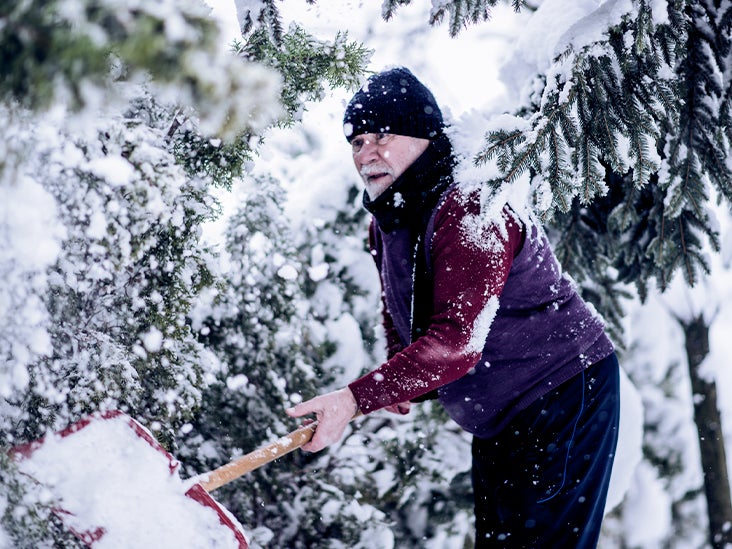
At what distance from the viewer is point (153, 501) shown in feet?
6.62

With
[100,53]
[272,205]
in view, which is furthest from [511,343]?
[272,205]

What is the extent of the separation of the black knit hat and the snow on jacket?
12 centimetres

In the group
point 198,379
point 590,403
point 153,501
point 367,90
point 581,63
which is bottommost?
point 590,403

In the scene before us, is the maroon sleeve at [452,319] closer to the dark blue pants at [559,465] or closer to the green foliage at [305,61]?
the dark blue pants at [559,465]

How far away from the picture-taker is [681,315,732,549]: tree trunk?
5363 millimetres

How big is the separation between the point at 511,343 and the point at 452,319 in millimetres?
361

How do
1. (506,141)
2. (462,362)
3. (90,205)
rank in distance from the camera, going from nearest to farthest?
(90,205) → (462,362) → (506,141)

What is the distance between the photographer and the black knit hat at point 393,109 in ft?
7.64

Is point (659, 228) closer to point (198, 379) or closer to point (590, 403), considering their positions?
point (590, 403)

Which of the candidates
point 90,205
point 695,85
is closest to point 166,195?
point 90,205

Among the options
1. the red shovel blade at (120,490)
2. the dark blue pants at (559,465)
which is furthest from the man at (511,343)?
the red shovel blade at (120,490)

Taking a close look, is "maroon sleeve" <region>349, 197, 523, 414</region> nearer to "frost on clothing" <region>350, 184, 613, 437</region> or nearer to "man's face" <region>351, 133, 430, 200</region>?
"frost on clothing" <region>350, 184, 613, 437</region>

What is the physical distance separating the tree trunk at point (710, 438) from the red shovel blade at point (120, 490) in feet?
15.4

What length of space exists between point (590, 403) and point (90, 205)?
179cm
